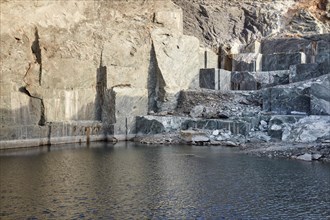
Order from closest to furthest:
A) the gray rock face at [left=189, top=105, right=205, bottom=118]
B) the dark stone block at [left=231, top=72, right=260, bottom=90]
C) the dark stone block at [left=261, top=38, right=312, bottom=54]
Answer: the gray rock face at [left=189, top=105, right=205, bottom=118] → the dark stone block at [left=231, top=72, right=260, bottom=90] → the dark stone block at [left=261, top=38, right=312, bottom=54]

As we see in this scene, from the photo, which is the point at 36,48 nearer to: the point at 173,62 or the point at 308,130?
the point at 173,62

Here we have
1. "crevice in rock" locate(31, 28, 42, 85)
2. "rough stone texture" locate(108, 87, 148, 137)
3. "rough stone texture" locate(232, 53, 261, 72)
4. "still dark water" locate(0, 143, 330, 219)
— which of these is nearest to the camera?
"still dark water" locate(0, 143, 330, 219)

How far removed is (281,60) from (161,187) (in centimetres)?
2018

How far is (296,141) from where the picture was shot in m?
18.6

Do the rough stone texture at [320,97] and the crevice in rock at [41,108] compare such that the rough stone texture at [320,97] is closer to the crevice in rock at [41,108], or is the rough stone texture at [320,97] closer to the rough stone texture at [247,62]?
the rough stone texture at [247,62]

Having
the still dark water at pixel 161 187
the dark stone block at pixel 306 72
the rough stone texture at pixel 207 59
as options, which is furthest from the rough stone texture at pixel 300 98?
the rough stone texture at pixel 207 59

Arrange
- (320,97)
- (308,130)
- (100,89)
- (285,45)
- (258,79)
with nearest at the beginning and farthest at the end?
(308,130), (320,97), (100,89), (258,79), (285,45)

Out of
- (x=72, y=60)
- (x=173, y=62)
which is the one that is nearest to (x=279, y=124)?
(x=173, y=62)

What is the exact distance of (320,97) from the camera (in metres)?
20.5

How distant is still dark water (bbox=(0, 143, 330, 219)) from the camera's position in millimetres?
8500

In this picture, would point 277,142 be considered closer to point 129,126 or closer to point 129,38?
point 129,126

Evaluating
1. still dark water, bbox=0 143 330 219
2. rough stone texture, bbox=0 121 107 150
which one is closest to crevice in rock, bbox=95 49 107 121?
rough stone texture, bbox=0 121 107 150

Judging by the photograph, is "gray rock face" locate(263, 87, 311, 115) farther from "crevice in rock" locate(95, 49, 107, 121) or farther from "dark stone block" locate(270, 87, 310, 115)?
"crevice in rock" locate(95, 49, 107, 121)

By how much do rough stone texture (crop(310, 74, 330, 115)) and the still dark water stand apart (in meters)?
6.12
